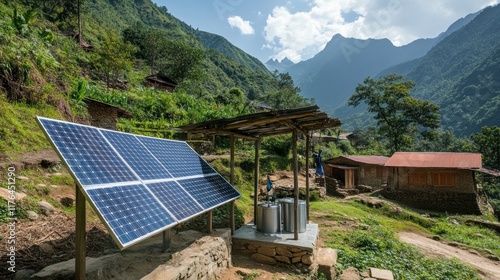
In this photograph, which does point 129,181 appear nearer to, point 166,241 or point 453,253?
point 166,241

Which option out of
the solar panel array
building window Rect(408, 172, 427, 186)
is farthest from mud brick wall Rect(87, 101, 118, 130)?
building window Rect(408, 172, 427, 186)

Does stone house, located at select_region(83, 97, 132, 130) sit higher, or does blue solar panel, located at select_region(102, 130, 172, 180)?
stone house, located at select_region(83, 97, 132, 130)

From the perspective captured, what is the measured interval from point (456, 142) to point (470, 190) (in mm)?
39906

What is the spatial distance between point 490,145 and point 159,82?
43091mm

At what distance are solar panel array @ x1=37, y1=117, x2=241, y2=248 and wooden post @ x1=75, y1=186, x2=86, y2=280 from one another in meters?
0.32

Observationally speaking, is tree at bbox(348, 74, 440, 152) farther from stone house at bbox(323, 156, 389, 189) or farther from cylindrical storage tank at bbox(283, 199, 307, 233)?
cylindrical storage tank at bbox(283, 199, 307, 233)

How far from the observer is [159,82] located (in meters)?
35.0

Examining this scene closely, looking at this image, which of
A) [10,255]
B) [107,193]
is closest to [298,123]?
[107,193]

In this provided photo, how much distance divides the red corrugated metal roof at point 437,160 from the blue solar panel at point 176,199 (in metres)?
21.9

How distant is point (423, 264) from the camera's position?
25.8ft

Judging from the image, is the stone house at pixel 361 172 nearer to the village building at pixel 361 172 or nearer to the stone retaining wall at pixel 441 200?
the village building at pixel 361 172

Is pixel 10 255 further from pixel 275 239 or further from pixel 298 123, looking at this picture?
pixel 298 123

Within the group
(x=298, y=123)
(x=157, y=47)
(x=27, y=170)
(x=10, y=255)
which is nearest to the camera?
(x=10, y=255)

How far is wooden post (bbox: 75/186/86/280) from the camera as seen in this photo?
3326mm
